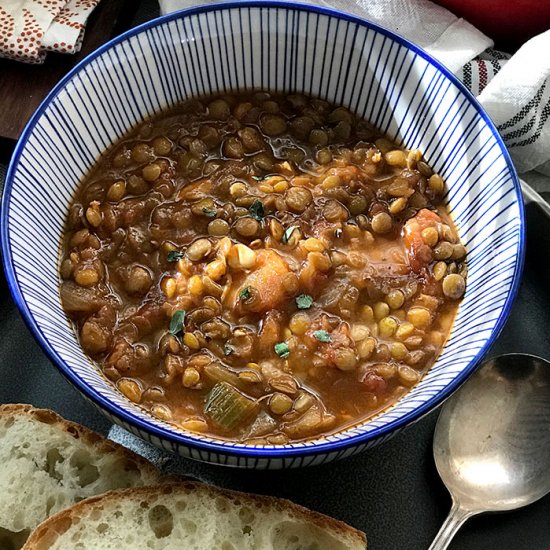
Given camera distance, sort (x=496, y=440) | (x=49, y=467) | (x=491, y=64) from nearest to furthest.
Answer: (x=49, y=467) < (x=496, y=440) < (x=491, y=64)

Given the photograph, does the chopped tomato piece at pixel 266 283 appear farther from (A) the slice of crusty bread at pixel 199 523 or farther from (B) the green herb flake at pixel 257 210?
(A) the slice of crusty bread at pixel 199 523

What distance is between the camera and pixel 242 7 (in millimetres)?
3150

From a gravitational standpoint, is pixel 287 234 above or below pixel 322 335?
above

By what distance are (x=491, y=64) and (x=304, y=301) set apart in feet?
4.84

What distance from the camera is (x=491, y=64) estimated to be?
363 cm

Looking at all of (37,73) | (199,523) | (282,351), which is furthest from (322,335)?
(37,73)

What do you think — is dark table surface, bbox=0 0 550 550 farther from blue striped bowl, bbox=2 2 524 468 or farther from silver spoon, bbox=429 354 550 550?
blue striped bowl, bbox=2 2 524 468

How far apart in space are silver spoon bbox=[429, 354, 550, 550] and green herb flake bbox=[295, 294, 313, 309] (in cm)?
62

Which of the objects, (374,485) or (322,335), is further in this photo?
(374,485)

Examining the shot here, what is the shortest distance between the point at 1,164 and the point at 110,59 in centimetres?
89

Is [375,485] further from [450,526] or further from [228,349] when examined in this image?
[228,349]

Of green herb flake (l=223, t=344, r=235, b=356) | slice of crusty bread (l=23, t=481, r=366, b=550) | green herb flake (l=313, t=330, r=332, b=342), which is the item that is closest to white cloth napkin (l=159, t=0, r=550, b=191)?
green herb flake (l=313, t=330, r=332, b=342)

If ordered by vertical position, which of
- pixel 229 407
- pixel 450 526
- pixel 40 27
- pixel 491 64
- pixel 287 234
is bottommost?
pixel 450 526

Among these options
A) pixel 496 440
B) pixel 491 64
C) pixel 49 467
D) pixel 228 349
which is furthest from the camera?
pixel 491 64
